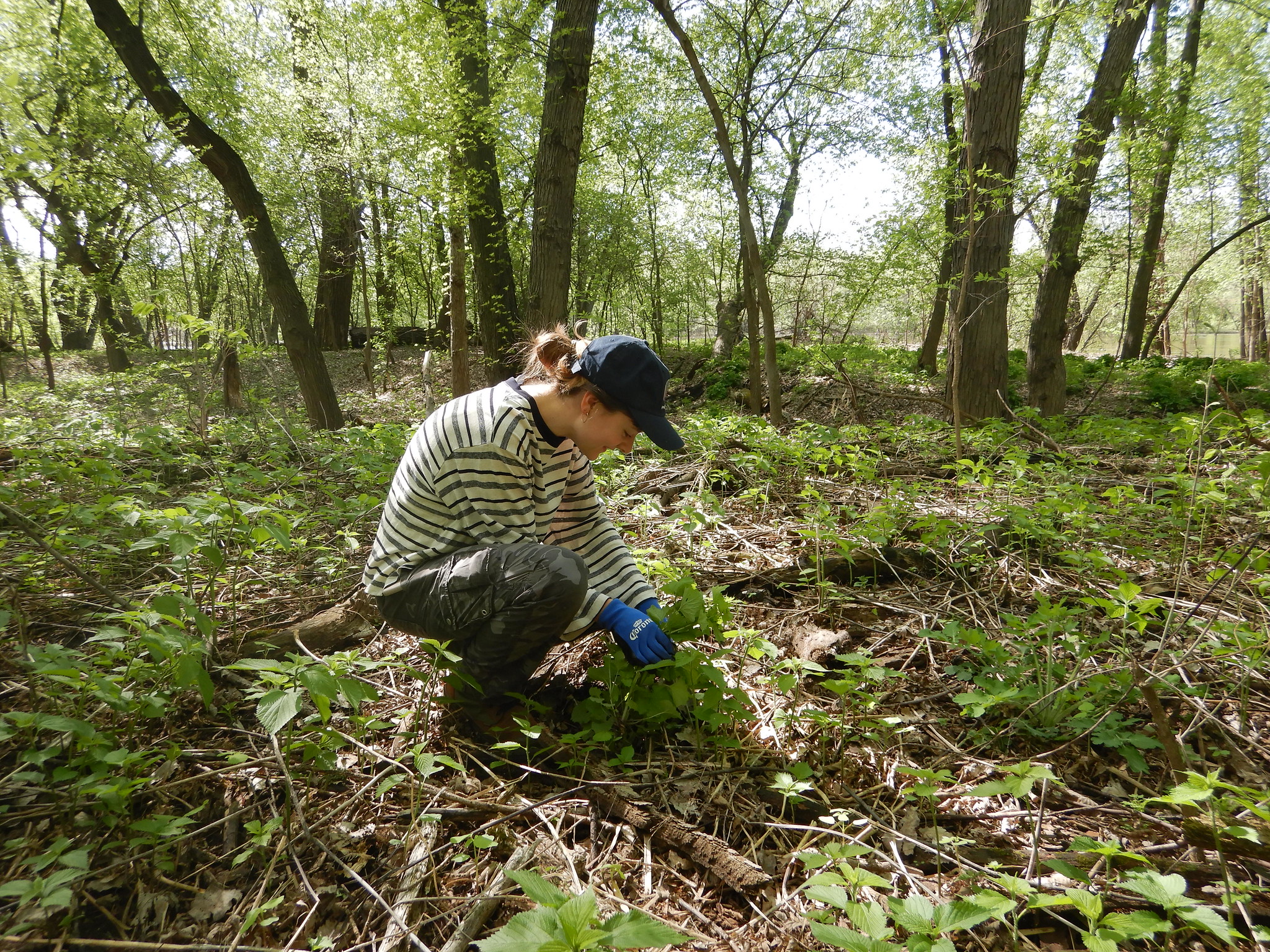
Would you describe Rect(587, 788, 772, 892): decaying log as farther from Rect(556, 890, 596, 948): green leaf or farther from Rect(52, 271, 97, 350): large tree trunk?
Rect(52, 271, 97, 350): large tree trunk

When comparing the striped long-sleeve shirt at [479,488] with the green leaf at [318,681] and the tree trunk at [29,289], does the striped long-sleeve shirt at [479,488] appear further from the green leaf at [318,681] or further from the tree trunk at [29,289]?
the tree trunk at [29,289]

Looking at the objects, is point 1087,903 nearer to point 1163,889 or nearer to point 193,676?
point 1163,889

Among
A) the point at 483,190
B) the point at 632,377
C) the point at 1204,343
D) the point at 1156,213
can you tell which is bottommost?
the point at 632,377

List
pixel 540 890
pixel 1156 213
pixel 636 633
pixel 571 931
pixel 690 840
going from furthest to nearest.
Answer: pixel 1156 213, pixel 636 633, pixel 690 840, pixel 540 890, pixel 571 931

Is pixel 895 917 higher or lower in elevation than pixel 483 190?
lower

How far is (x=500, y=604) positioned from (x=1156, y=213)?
40.0ft

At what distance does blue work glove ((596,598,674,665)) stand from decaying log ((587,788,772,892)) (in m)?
0.42

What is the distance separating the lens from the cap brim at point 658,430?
1973mm

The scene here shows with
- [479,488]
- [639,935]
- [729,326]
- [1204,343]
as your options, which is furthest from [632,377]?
[1204,343]

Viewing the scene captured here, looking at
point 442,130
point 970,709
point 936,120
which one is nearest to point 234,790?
point 970,709

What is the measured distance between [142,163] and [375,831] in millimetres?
8309

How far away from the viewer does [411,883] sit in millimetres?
1431

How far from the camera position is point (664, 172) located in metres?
15.6

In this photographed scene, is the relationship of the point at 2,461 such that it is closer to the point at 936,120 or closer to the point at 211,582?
the point at 211,582
